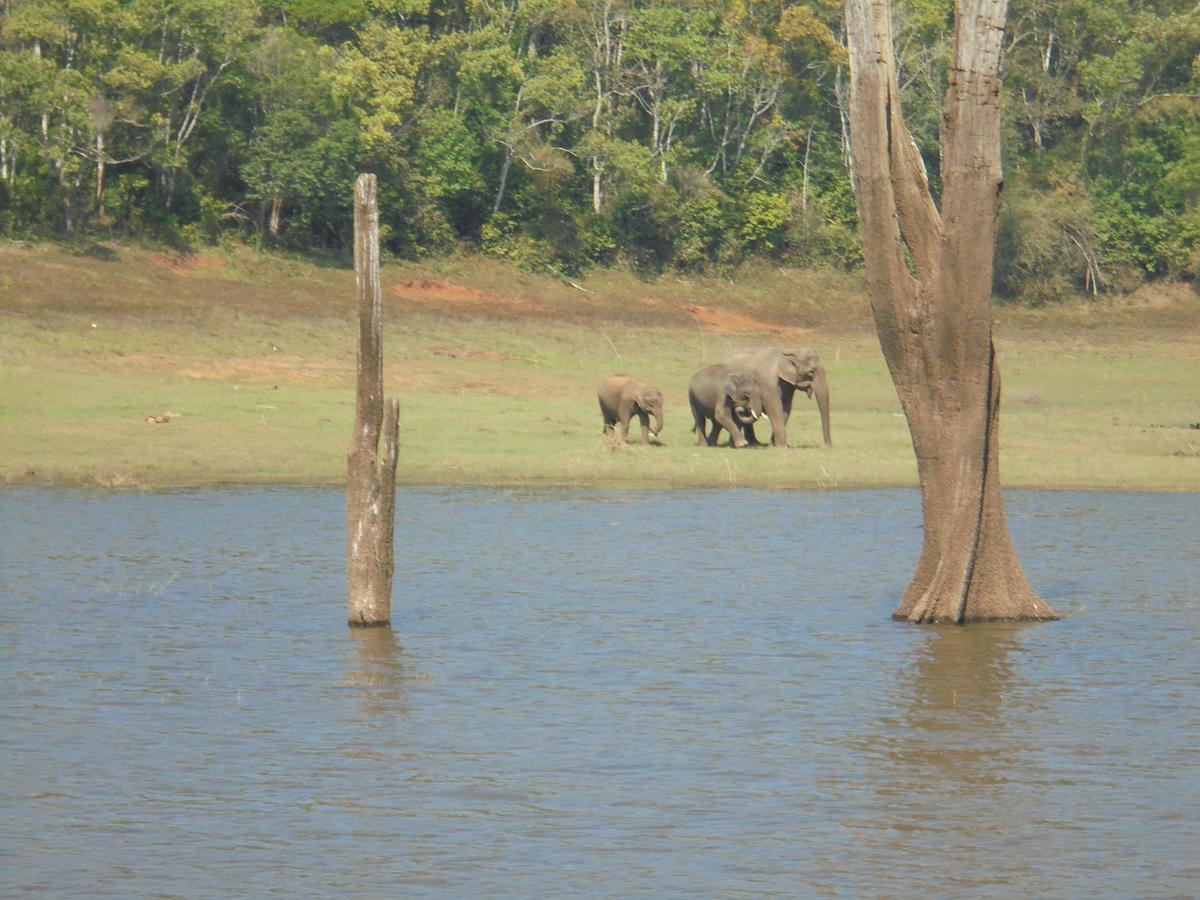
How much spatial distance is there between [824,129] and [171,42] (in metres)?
22.4

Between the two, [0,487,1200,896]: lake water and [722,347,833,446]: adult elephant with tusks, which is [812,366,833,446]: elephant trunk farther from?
[0,487,1200,896]: lake water

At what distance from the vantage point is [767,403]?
29.0 meters

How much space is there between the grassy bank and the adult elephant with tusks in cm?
93

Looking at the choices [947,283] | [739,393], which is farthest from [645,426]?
[947,283]

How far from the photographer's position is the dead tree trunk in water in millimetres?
14062

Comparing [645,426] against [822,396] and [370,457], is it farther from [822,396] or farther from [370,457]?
[370,457]

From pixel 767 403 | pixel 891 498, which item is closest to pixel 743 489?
pixel 891 498

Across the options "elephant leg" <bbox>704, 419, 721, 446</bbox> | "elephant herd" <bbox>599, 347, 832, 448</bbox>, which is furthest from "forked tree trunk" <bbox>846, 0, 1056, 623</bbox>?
A: "elephant leg" <bbox>704, 419, 721, 446</bbox>

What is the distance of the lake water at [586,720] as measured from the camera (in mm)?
8953

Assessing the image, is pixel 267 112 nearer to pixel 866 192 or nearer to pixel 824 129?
pixel 824 129

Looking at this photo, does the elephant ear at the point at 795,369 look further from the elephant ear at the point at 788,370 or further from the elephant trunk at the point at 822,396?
the elephant trunk at the point at 822,396

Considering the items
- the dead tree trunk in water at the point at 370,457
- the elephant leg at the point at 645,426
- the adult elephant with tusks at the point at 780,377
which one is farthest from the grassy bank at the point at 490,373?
the dead tree trunk in water at the point at 370,457

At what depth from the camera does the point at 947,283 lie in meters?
14.3

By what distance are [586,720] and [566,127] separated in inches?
1817
